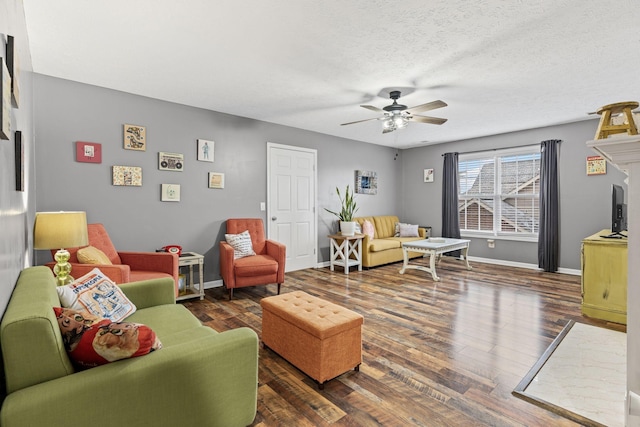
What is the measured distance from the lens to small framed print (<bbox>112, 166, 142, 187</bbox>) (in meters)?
3.63

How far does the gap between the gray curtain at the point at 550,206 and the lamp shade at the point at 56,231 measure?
625 cm

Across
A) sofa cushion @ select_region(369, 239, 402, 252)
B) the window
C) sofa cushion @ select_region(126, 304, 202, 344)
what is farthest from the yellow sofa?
sofa cushion @ select_region(126, 304, 202, 344)

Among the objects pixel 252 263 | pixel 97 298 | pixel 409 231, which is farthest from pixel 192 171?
pixel 409 231

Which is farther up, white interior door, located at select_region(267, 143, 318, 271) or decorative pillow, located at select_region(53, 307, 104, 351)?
white interior door, located at select_region(267, 143, 318, 271)

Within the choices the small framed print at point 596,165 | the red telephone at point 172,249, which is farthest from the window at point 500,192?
the red telephone at point 172,249

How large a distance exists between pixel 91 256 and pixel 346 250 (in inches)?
140

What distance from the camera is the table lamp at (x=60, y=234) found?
7.54 feet

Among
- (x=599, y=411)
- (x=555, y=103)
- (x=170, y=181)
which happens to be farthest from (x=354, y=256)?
(x=599, y=411)

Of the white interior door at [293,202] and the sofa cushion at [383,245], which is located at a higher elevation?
the white interior door at [293,202]

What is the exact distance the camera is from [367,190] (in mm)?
6691

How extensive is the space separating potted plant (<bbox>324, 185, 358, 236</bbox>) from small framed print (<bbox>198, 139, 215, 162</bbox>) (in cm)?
237

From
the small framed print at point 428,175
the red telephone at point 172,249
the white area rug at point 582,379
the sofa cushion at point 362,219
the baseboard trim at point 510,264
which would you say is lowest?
the white area rug at point 582,379

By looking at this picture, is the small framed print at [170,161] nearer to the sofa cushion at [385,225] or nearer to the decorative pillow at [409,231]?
the sofa cushion at [385,225]

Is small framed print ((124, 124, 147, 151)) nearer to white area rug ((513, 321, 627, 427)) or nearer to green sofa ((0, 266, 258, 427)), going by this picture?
green sofa ((0, 266, 258, 427))
